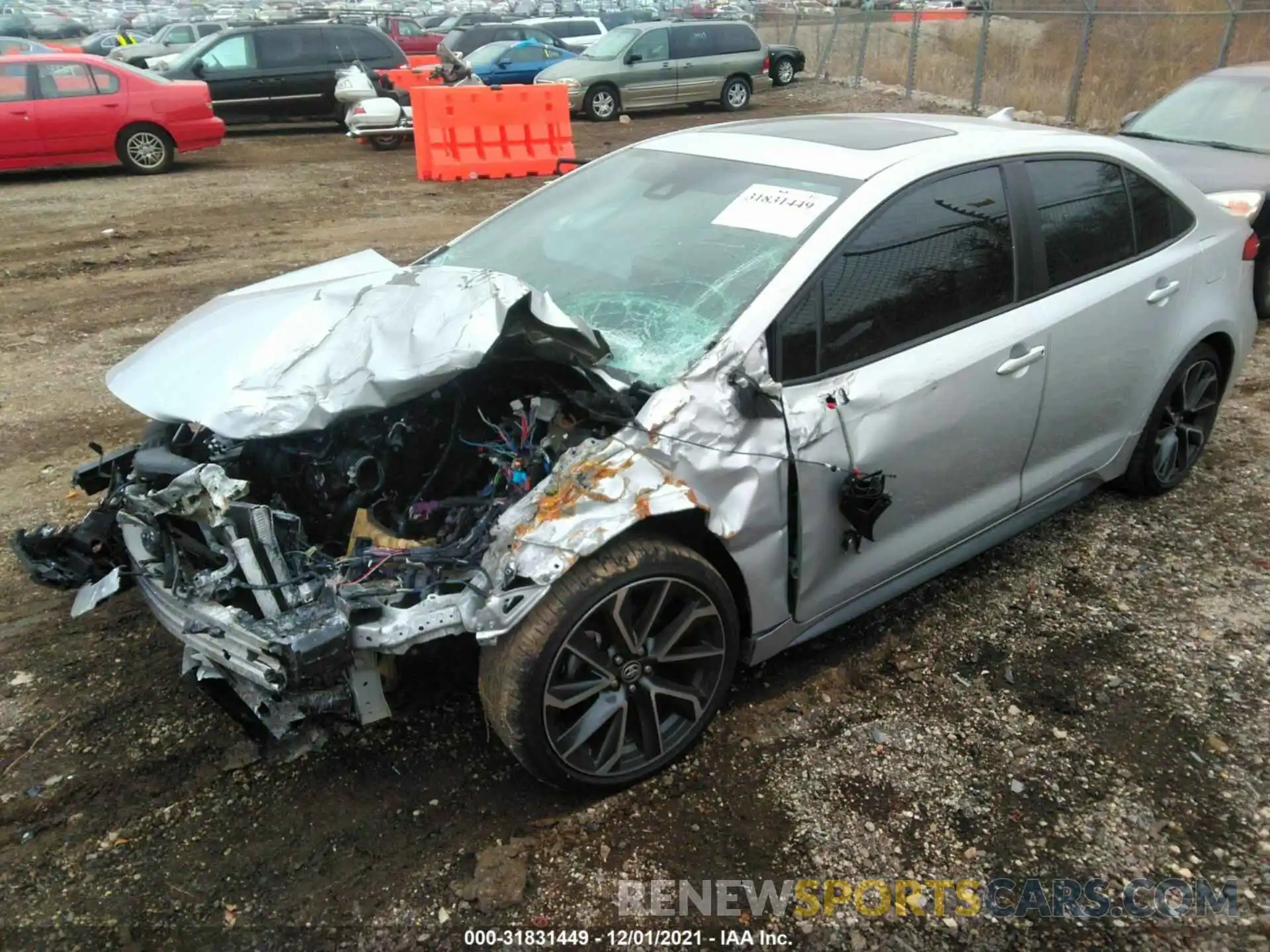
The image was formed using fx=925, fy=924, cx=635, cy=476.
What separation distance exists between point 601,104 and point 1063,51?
8808 mm

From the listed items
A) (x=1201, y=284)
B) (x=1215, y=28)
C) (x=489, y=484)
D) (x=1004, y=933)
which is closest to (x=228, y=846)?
(x=489, y=484)

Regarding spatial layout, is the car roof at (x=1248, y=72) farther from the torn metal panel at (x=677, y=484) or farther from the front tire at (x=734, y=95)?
the front tire at (x=734, y=95)

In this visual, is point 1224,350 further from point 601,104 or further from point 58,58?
point 601,104

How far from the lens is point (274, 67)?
52.2 feet

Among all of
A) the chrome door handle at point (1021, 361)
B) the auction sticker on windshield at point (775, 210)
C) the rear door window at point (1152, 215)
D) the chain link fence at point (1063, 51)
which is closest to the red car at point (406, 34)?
the chain link fence at point (1063, 51)

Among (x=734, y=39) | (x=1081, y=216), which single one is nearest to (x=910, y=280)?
(x=1081, y=216)

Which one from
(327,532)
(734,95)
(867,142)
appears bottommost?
(734,95)

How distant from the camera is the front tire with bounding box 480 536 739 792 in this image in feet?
7.86

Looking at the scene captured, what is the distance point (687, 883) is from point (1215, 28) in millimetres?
17847

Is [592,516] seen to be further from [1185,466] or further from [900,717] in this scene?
[1185,466]

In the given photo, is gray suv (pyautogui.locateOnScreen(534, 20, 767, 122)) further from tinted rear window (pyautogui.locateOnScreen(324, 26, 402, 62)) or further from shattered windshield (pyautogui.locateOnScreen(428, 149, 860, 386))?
shattered windshield (pyautogui.locateOnScreen(428, 149, 860, 386))

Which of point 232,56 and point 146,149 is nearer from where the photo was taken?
point 146,149

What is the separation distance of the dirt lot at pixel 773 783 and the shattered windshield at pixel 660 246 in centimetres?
116

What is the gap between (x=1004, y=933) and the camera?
233cm
